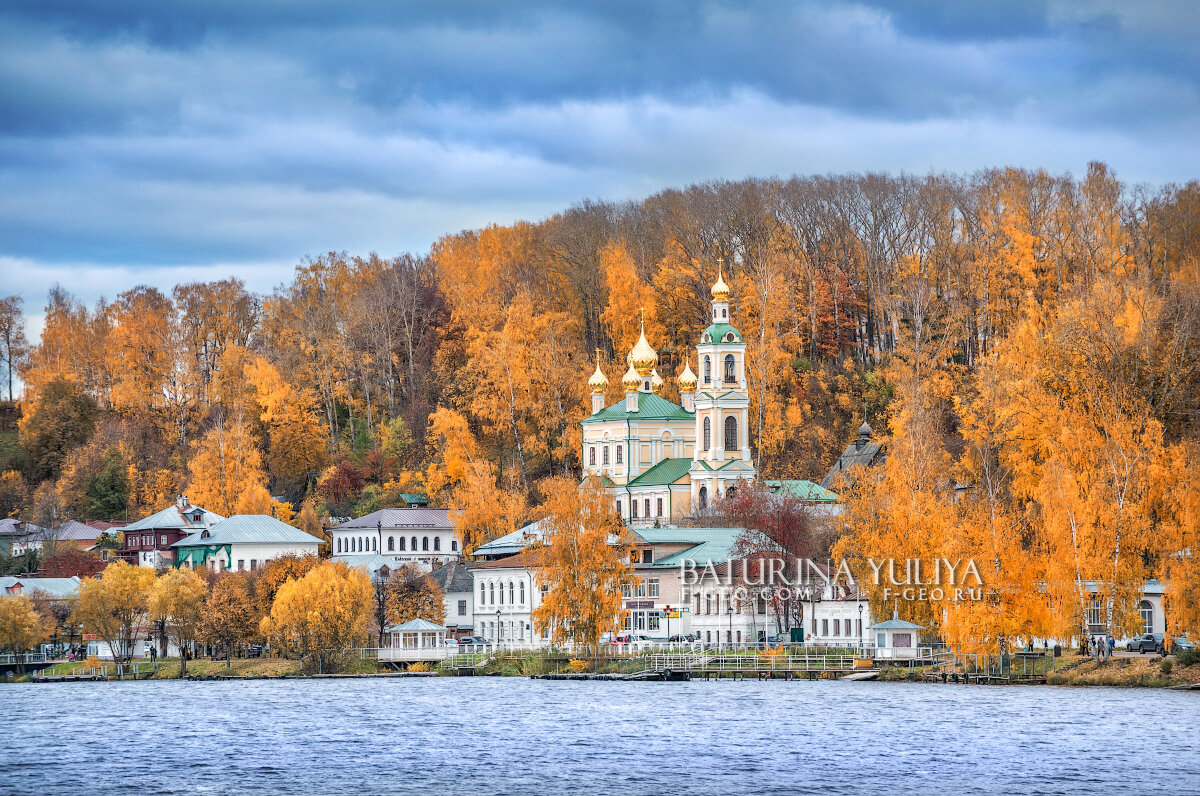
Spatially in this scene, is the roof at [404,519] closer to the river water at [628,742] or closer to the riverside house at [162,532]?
the riverside house at [162,532]

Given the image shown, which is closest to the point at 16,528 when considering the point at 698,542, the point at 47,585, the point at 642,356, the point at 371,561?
the point at 47,585

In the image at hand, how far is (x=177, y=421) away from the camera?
452ft

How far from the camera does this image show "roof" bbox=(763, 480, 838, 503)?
10394 centimetres

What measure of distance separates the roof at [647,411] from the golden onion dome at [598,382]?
4.48 ft

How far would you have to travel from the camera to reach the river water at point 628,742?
4909 centimetres

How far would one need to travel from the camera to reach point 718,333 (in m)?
112

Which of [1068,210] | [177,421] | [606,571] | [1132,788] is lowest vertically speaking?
[1132,788]

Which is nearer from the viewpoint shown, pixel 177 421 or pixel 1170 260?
pixel 1170 260

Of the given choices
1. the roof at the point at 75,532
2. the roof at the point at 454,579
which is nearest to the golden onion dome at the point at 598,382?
the roof at the point at 454,579

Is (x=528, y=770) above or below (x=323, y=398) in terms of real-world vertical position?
below

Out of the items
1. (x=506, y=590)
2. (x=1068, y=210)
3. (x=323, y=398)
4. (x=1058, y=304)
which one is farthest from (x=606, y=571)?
(x=323, y=398)

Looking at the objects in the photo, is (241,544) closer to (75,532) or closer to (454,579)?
(454,579)

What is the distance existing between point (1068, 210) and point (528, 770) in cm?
6423

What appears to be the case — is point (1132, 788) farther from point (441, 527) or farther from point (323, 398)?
point (323, 398)
